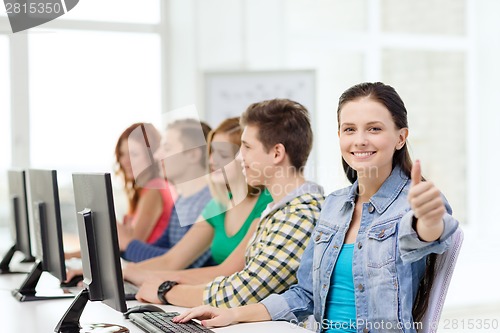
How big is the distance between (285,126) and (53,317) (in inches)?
38.6

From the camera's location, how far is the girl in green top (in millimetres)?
2650

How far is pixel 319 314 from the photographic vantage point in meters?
2.06

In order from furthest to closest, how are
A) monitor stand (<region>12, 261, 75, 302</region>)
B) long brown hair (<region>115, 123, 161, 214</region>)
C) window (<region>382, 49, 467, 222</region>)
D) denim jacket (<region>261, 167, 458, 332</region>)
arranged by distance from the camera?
window (<region>382, 49, 467, 222</region>) < long brown hair (<region>115, 123, 161, 214</region>) < monitor stand (<region>12, 261, 75, 302</region>) < denim jacket (<region>261, 167, 458, 332</region>)

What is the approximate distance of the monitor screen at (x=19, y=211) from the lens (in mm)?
3098

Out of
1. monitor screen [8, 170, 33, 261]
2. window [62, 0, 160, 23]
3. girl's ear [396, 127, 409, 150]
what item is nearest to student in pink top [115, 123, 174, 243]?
monitor screen [8, 170, 33, 261]

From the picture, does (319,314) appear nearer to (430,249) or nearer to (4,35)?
(430,249)

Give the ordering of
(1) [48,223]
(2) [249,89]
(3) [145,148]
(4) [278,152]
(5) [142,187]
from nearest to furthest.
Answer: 1. (4) [278,152]
2. (1) [48,223]
3. (3) [145,148]
4. (5) [142,187]
5. (2) [249,89]

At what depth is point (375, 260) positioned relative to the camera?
6.16 feet

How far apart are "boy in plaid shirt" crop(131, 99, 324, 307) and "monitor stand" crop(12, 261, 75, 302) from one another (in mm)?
363

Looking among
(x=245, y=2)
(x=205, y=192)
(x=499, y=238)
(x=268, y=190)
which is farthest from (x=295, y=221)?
(x=499, y=238)

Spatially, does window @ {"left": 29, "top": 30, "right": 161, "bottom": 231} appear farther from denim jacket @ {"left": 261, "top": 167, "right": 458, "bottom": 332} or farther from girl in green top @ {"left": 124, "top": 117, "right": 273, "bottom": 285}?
denim jacket @ {"left": 261, "top": 167, "right": 458, "bottom": 332}

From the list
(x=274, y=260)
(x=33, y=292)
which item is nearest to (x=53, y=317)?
(x=33, y=292)

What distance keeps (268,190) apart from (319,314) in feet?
1.85

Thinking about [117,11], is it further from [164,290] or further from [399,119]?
[399,119]
